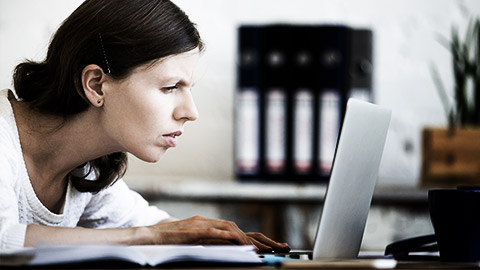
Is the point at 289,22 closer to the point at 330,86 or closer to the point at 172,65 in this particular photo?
the point at 330,86

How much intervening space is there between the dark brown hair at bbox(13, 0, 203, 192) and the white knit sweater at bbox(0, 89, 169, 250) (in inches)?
3.6

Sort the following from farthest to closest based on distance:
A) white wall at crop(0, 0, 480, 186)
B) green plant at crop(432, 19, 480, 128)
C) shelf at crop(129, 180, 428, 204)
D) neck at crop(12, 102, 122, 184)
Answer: white wall at crop(0, 0, 480, 186) → green plant at crop(432, 19, 480, 128) → shelf at crop(129, 180, 428, 204) → neck at crop(12, 102, 122, 184)

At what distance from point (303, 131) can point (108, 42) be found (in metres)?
0.90

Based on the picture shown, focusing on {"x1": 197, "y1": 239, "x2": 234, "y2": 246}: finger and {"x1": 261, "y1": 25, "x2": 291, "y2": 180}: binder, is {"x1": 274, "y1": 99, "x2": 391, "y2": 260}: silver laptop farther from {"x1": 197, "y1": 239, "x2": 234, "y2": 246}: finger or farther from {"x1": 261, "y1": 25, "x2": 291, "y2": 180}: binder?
{"x1": 261, "y1": 25, "x2": 291, "y2": 180}: binder

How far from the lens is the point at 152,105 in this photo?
94cm

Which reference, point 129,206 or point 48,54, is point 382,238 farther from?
point 48,54

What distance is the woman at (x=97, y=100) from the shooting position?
0.95 m

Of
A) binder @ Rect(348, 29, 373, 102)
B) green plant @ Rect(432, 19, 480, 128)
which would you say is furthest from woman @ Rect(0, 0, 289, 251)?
green plant @ Rect(432, 19, 480, 128)

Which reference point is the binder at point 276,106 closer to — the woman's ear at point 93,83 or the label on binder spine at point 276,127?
the label on binder spine at point 276,127

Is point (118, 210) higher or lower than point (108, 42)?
lower

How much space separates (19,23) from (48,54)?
1.20 metres

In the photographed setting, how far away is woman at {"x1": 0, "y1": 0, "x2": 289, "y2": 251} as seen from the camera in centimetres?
95

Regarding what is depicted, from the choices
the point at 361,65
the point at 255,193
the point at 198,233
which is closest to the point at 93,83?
the point at 198,233

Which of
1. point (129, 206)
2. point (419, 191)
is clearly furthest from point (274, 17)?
point (129, 206)
